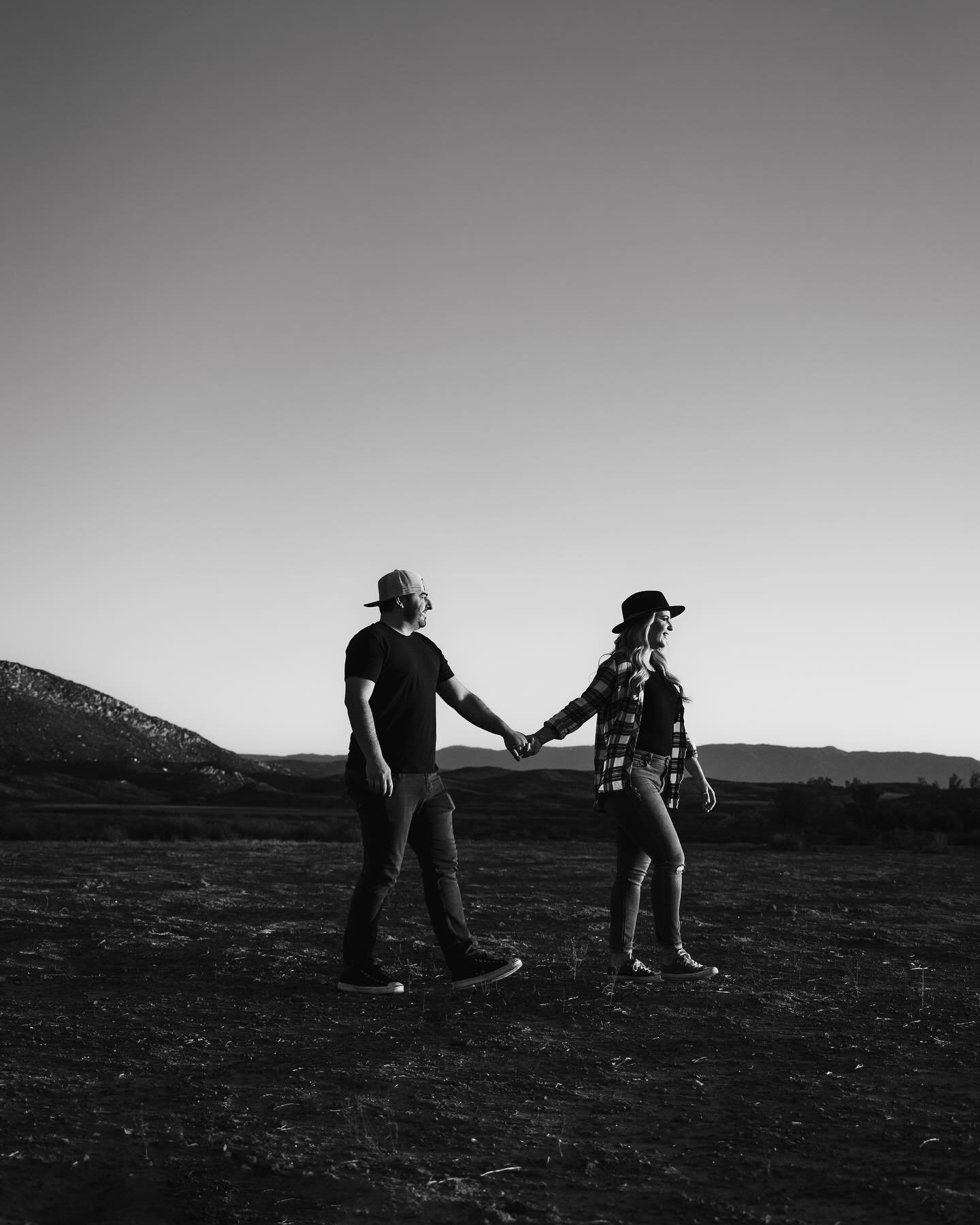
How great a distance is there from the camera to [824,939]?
741 cm

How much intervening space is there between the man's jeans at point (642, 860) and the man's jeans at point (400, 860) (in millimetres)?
806

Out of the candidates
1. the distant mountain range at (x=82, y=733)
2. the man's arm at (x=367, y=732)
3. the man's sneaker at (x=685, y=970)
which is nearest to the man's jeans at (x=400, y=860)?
the man's arm at (x=367, y=732)

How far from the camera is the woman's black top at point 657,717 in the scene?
19.8 feet

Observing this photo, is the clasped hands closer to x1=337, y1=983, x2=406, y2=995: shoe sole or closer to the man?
the man

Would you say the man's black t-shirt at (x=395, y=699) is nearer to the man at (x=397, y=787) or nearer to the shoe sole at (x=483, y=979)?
the man at (x=397, y=787)

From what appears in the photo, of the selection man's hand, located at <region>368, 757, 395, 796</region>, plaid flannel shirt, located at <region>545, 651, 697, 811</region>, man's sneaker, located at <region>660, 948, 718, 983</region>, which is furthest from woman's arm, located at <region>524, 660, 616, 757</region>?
man's sneaker, located at <region>660, 948, 718, 983</region>

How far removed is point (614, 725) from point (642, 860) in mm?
701

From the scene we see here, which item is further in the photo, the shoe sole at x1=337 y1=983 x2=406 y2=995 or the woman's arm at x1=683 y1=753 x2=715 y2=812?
the woman's arm at x1=683 y1=753 x2=715 y2=812

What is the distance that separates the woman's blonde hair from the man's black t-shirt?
1.06 meters

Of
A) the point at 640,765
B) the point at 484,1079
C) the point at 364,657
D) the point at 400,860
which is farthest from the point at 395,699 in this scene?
the point at 484,1079

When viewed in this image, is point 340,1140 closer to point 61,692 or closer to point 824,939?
point 824,939

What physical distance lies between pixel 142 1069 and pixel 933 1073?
2.73m

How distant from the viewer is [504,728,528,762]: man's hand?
6207 mm

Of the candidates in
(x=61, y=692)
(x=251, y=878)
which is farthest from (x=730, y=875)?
(x=61, y=692)
